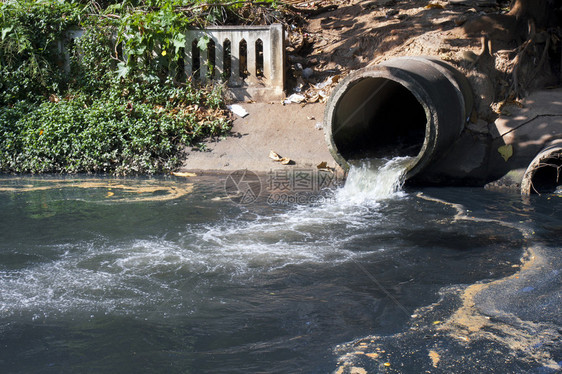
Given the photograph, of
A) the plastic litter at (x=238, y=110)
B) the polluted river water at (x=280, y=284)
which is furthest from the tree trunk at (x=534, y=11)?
the plastic litter at (x=238, y=110)

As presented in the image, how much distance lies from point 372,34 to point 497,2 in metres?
2.23

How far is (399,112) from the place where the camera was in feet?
31.9

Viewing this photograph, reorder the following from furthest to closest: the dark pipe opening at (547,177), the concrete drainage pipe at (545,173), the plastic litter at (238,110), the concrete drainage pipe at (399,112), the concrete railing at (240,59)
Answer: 1. the concrete railing at (240,59)
2. the plastic litter at (238,110)
3. the dark pipe opening at (547,177)
4. the concrete drainage pipe at (399,112)
5. the concrete drainage pipe at (545,173)

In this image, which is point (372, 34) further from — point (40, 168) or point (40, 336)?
point (40, 336)

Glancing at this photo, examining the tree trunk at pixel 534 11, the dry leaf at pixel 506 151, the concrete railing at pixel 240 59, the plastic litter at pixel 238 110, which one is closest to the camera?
the dry leaf at pixel 506 151

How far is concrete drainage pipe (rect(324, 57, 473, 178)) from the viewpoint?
7352mm

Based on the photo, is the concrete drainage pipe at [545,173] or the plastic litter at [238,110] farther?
the plastic litter at [238,110]

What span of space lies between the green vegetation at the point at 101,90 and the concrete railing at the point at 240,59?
0.88 ft

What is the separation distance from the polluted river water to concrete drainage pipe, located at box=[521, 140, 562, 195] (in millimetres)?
346

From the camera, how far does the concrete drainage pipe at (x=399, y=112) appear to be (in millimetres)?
7352

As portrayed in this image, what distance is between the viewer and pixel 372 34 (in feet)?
34.5
